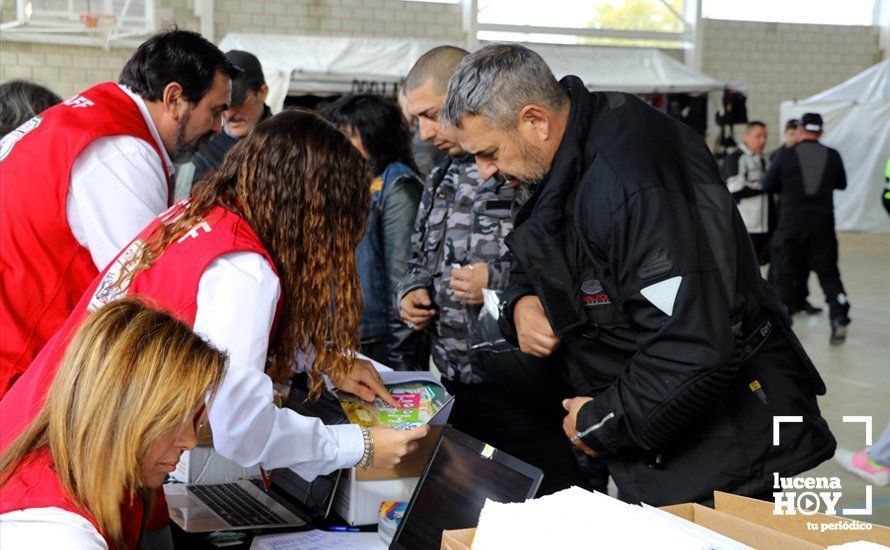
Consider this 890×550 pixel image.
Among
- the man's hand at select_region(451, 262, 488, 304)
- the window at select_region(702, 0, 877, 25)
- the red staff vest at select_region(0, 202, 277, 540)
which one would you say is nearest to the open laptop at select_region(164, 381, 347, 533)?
the red staff vest at select_region(0, 202, 277, 540)

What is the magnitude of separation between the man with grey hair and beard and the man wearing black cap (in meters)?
6.03

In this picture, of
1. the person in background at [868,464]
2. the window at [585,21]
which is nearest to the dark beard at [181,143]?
A: the person in background at [868,464]

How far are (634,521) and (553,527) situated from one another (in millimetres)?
84

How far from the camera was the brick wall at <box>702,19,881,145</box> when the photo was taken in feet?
49.5

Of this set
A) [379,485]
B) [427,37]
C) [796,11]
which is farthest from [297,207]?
[796,11]

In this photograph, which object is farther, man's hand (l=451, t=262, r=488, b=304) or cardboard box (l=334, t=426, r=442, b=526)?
man's hand (l=451, t=262, r=488, b=304)

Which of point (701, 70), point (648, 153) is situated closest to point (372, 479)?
point (648, 153)

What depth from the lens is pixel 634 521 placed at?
0.98 meters

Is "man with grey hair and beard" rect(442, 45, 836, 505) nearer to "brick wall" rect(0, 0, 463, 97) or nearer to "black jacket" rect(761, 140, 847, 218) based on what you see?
"black jacket" rect(761, 140, 847, 218)

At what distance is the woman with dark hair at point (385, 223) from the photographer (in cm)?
339

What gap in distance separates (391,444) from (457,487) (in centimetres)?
19

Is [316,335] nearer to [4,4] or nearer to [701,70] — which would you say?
[4,4]

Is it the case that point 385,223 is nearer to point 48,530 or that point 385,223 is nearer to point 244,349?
point 244,349

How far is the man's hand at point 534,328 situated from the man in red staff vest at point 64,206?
38.1 inches
